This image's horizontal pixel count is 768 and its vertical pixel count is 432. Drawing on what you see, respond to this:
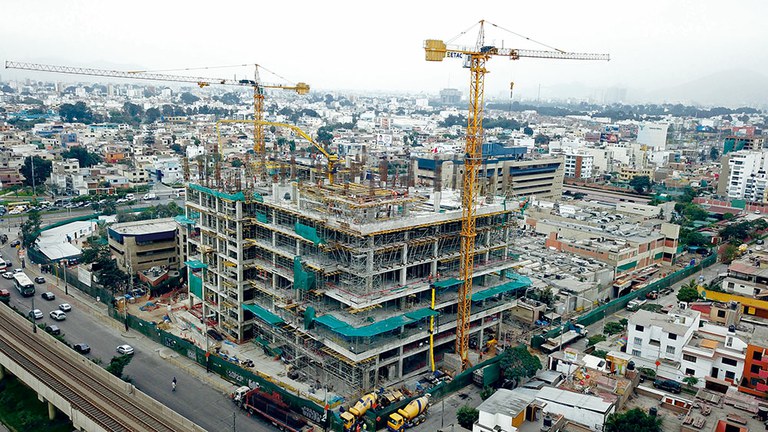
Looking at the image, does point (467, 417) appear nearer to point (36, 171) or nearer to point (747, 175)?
point (36, 171)

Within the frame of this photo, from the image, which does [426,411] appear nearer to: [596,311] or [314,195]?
[314,195]

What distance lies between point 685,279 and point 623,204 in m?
16.9

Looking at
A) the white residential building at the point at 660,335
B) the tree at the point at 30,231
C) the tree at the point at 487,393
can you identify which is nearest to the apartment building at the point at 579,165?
the white residential building at the point at 660,335

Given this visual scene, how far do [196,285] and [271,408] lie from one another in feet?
42.0

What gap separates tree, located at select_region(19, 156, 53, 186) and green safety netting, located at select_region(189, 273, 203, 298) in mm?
39845

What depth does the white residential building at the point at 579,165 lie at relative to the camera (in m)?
87.2

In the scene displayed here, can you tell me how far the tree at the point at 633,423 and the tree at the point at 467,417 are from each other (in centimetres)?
475

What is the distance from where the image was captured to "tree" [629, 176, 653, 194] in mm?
76312

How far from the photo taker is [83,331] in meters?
32.0

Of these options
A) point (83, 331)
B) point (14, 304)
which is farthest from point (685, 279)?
point (14, 304)

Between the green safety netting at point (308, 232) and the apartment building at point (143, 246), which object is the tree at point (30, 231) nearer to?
the apartment building at point (143, 246)

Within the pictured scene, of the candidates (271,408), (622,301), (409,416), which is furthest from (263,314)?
(622,301)

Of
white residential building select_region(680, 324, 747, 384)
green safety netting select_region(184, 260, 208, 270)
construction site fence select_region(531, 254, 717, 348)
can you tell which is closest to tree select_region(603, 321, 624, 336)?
construction site fence select_region(531, 254, 717, 348)

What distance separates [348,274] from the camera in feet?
84.9
